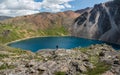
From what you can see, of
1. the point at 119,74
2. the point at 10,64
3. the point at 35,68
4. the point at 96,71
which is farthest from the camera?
the point at 10,64

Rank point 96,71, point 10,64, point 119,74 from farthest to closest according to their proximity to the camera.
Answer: point 10,64
point 96,71
point 119,74

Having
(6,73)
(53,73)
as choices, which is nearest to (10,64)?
(6,73)

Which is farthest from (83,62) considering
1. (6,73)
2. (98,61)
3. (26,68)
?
(6,73)

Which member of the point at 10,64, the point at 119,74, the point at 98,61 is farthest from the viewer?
the point at 10,64

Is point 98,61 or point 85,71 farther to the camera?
point 98,61

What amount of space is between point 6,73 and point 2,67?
223 inches

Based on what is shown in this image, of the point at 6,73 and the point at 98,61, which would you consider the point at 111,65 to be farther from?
the point at 6,73

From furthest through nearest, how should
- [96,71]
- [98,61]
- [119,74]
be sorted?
1. [98,61]
2. [96,71]
3. [119,74]

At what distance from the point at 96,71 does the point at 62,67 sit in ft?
18.4

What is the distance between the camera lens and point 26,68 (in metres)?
41.3

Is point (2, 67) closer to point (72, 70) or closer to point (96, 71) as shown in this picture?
point (72, 70)

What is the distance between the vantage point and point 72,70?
38.6 m

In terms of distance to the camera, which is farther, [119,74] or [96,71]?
[96,71]

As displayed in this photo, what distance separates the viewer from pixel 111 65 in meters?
39.0
